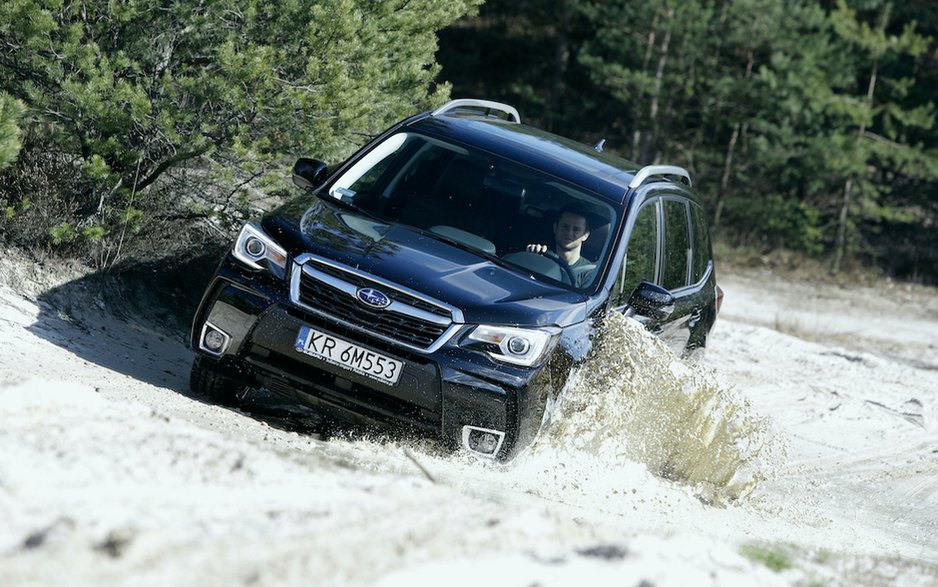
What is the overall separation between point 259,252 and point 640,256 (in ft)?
7.50

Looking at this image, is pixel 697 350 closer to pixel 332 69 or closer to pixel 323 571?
pixel 332 69

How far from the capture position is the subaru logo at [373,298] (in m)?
6.18

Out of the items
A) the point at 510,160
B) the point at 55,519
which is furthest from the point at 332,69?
the point at 55,519

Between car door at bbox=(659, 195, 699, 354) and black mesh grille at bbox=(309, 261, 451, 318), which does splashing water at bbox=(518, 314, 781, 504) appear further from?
black mesh grille at bbox=(309, 261, 451, 318)

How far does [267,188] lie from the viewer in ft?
29.8

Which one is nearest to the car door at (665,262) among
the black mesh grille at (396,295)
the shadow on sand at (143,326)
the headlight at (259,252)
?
the black mesh grille at (396,295)

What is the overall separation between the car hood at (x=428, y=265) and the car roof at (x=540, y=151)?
36.5 inches

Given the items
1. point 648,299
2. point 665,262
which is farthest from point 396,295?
point 665,262

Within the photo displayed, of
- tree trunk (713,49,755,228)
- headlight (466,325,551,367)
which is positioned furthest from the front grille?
tree trunk (713,49,755,228)

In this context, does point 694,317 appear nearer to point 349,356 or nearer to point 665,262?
point 665,262

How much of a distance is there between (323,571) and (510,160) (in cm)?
423

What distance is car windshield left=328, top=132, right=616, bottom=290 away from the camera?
706 centimetres

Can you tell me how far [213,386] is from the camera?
688cm

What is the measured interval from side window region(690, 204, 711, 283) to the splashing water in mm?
1068
